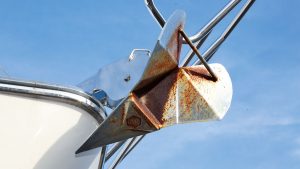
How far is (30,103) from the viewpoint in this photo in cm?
319

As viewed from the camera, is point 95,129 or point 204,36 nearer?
point 95,129

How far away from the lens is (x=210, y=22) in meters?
3.95

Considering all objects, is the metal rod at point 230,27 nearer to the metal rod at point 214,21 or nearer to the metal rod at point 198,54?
the metal rod at point 214,21

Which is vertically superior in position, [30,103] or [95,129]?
[30,103]

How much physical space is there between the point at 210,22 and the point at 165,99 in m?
0.99

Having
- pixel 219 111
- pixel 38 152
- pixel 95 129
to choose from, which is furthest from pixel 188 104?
pixel 38 152

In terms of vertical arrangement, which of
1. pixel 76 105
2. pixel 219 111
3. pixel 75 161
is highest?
pixel 76 105

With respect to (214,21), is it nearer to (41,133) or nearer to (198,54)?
(198,54)

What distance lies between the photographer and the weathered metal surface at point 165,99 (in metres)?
3.03

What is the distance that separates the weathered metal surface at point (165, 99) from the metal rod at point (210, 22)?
23.3 inches

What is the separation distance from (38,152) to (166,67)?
80cm

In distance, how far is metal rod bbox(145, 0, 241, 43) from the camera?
3.73 meters

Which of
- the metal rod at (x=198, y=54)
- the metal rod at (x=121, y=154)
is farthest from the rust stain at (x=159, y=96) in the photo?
the metal rod at (x=121, y=154)

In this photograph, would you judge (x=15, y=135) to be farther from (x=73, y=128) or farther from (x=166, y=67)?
(x=166, y=67)
